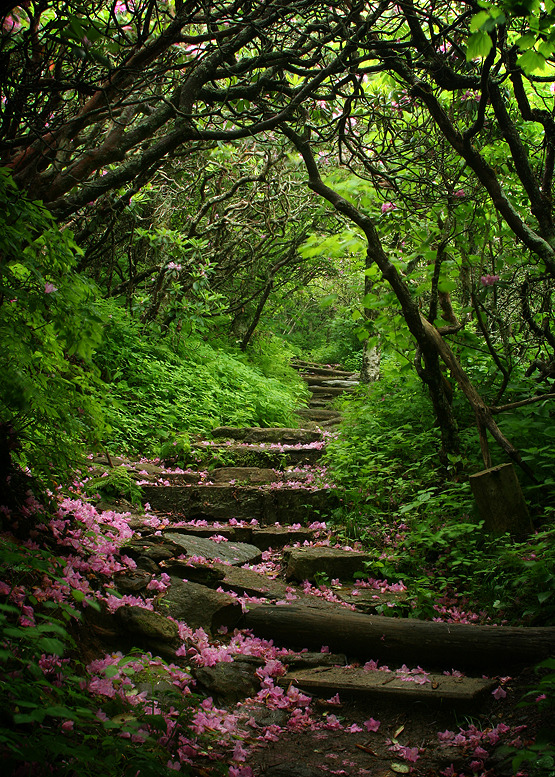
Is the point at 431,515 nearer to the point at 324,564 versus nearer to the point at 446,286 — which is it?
the point at 324,564

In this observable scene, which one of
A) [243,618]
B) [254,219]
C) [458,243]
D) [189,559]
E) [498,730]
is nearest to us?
[498,730]

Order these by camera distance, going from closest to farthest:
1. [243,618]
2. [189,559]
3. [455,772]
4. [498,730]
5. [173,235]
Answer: [455,772] → [498,730] → [243,618] → [189,559] → [173,235]

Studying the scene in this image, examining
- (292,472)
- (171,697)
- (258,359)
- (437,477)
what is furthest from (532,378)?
(258,359)

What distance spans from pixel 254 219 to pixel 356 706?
10501 millimetres

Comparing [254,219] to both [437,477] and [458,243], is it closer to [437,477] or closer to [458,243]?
[458,243]

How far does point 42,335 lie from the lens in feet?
9.10

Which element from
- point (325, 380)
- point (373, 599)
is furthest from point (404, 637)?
point (325, 380)

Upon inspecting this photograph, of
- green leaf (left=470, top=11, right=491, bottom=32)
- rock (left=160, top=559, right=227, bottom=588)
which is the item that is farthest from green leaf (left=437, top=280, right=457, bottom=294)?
rock (left=160, top=559, right=227, bottom=588)

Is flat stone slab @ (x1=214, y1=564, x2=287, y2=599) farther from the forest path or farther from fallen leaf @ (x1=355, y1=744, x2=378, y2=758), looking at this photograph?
fallen leaf @ (x1=355, y1=744, x2=378, y2=758)

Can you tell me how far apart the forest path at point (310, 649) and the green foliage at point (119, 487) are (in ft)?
1.35

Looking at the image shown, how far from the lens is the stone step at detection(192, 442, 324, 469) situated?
261 inches

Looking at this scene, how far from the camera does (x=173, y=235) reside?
8516mm

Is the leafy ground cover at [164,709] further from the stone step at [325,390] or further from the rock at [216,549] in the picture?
the stone step at [325,390]

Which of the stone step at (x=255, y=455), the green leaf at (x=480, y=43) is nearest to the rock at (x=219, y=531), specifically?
the stone step at (x=255, y=455)
